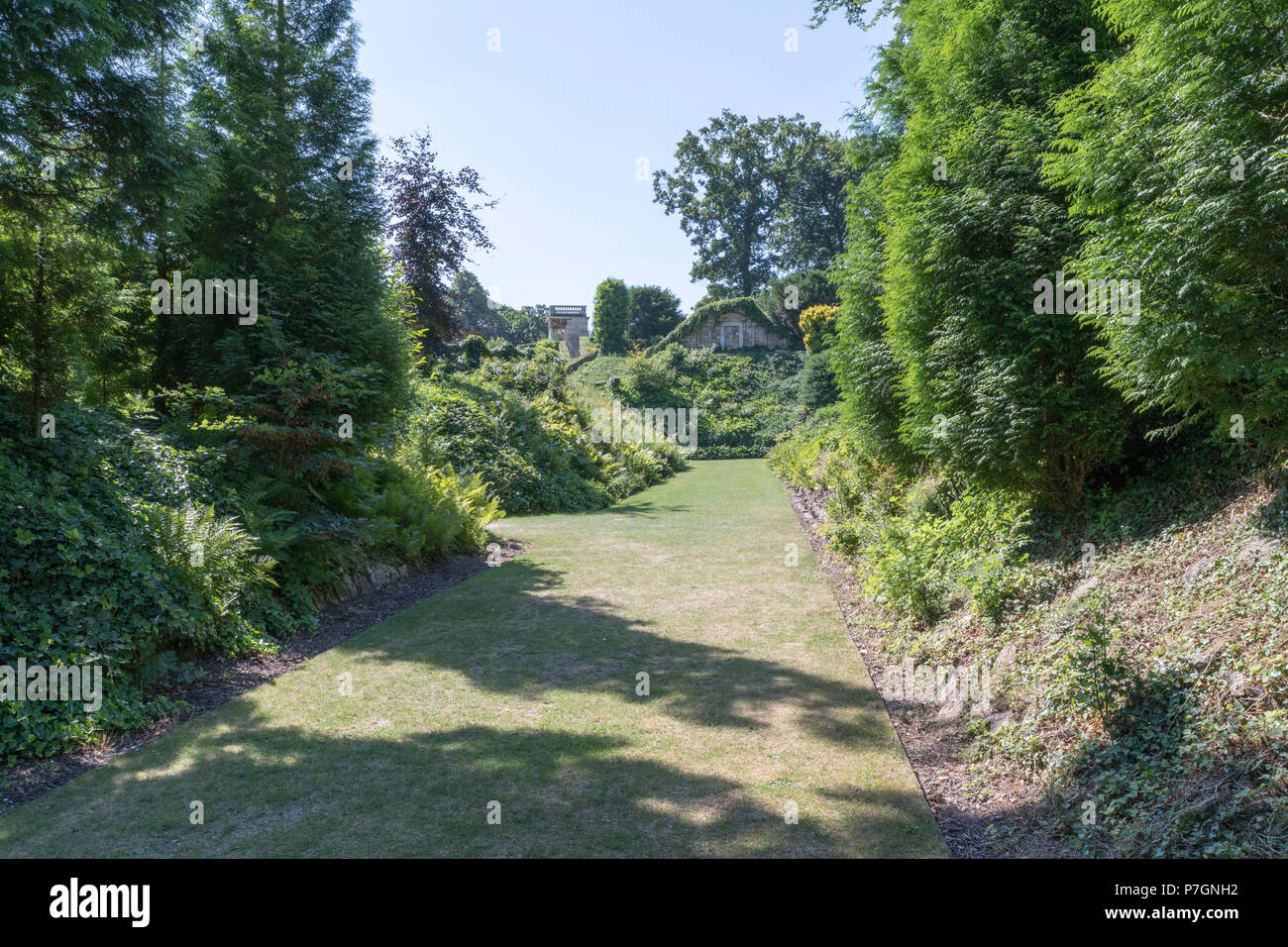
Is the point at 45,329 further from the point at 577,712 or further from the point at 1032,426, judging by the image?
the point at 1032,426

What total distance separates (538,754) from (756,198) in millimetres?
60128

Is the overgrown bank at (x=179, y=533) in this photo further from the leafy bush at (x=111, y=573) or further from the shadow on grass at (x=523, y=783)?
the shadow on grass at (x=523, y=783)

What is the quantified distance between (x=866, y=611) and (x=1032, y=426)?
271 cm

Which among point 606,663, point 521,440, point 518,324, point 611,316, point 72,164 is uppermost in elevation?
point 518,324

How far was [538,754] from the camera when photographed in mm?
4348

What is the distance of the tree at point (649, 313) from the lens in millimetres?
50875

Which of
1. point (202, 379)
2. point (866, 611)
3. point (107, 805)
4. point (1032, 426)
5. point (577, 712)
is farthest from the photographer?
point (202, 379)

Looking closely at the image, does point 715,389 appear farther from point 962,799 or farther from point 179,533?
point 962,799

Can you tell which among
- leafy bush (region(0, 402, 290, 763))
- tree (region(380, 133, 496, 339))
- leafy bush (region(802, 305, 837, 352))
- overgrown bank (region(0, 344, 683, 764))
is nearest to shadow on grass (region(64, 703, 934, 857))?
leafy bush (region(0, 402, 290, 763))

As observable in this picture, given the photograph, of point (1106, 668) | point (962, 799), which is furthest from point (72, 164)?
point (1106, 668)

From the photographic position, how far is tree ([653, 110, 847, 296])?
5612cm

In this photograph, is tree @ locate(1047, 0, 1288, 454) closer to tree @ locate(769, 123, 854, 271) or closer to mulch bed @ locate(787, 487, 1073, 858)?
mulch bed @ locate(787, 487, 1073, 858)

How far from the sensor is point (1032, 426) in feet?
18.7
